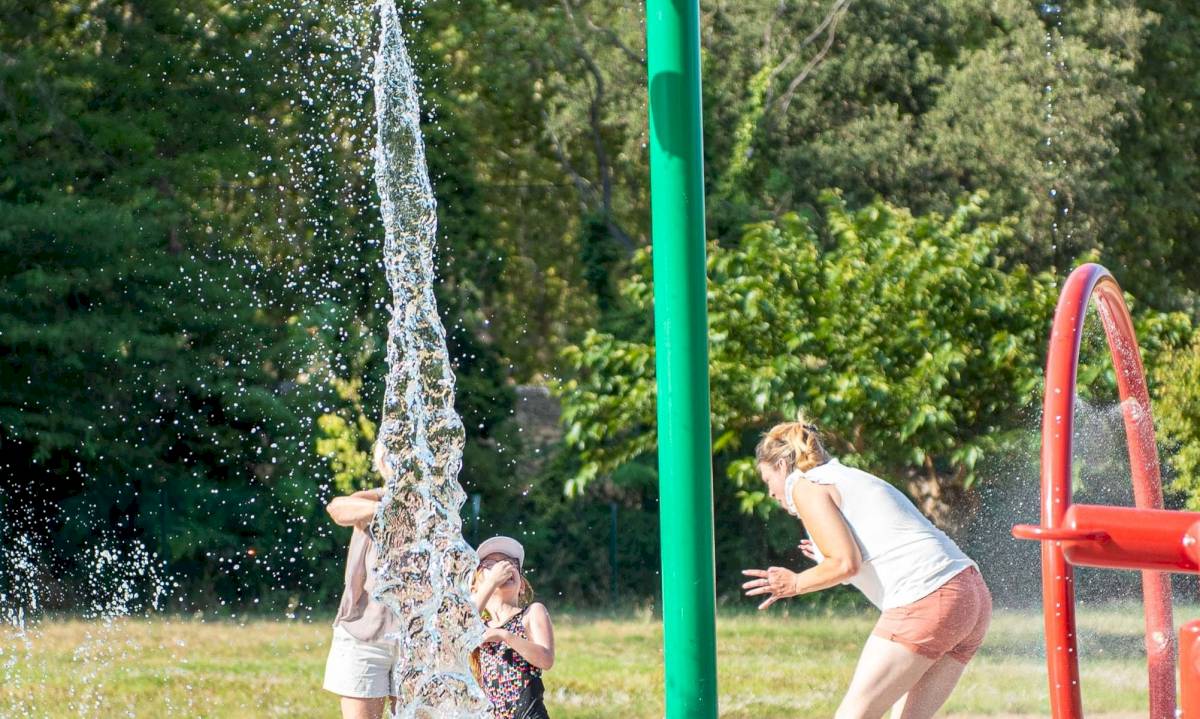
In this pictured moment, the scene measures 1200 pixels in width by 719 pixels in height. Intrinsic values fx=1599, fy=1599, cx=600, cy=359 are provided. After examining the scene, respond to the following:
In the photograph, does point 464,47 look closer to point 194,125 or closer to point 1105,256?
point 194,125

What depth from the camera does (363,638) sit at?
207 inches

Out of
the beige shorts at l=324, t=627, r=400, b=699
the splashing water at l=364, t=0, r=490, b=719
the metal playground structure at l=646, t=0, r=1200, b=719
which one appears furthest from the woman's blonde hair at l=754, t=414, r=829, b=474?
the beige shorts at l=324, t=627, r=400, b=699

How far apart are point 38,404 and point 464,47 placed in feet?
24.1

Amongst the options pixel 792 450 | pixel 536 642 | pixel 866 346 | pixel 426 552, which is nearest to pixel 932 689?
pixel 792 450

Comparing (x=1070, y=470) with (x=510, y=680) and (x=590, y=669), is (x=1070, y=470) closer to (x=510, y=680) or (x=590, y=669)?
(x=510, y=680)

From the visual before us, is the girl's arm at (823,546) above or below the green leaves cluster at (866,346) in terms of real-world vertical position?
below

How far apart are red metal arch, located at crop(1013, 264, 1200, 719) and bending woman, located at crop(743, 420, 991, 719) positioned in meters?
0.54

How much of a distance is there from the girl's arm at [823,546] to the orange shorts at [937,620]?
7.3 inches

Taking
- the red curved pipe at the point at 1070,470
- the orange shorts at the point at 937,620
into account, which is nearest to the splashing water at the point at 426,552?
the orange shorts at the point at 937,620

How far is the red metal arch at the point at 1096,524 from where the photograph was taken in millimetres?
1911

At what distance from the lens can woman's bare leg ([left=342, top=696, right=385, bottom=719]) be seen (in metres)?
5.31

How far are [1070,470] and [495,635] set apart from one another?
7.60 ft

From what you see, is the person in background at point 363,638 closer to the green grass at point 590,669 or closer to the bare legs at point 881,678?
the bare legs at point 881,678

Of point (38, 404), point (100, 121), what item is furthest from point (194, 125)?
point (38, 404)
